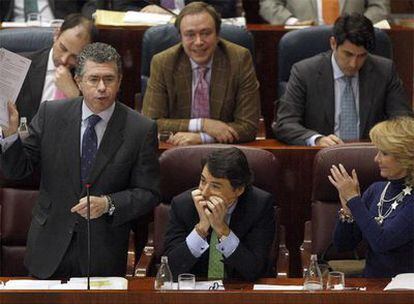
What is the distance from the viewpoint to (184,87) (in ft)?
13.6

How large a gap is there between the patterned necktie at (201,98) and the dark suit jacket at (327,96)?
257mm

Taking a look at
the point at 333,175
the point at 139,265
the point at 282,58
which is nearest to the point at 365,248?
the point at 333,175

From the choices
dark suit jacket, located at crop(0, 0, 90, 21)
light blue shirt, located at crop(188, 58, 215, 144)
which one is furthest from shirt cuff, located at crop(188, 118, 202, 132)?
dark suit jacket, located at crop(0, 0, 90, 21)

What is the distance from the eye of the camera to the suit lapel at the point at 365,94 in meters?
4.18

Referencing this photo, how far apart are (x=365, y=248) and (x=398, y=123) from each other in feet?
1.89

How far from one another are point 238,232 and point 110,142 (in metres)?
0.46

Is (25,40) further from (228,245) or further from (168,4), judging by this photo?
(228,245)

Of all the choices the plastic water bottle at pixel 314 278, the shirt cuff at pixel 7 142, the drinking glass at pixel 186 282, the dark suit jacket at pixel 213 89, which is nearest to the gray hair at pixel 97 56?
the shirt cuff at pixel 7 142

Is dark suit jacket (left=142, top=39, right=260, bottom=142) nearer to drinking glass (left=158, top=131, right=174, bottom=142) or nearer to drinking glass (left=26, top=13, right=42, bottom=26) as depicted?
drinking glass (left=158, top=131, right=174, bottom=142)

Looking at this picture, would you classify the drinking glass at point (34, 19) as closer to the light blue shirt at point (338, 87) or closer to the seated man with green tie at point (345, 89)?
the seated man with green tie at point (345, 89)

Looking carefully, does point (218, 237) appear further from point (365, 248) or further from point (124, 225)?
point (365, 248)

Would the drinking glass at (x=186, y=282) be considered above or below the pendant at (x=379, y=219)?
below

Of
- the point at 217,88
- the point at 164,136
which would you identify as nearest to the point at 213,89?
the point at 217,88

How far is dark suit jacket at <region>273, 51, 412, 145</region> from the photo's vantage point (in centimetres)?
416
